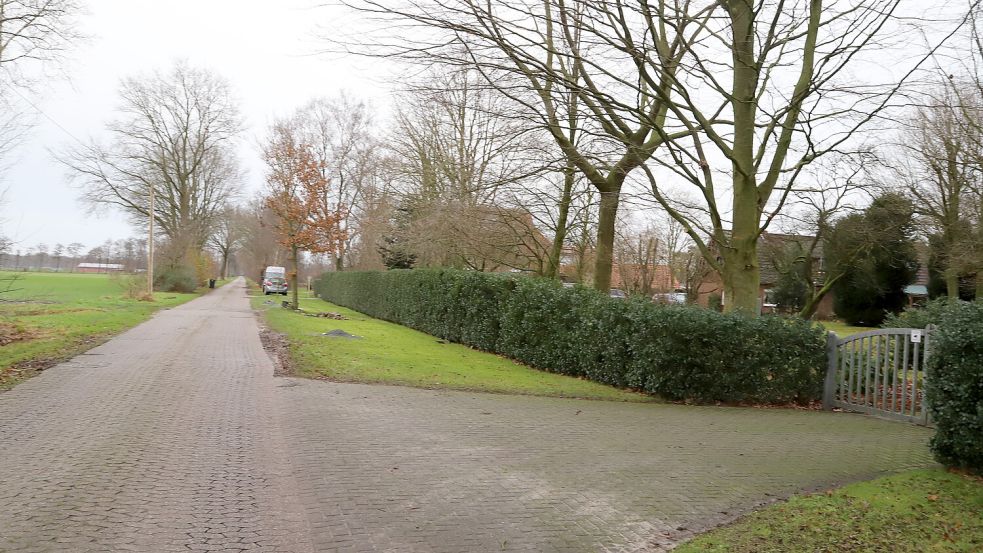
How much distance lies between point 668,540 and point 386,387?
7.11 metres

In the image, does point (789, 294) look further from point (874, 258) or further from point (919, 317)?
point (919, 317)

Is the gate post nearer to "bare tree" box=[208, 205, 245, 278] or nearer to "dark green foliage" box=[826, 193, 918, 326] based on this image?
"dark green foliage" box=[826, 193, 918, 326]

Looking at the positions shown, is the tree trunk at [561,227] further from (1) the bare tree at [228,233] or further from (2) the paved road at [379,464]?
(1) the bare tree at [228,233]

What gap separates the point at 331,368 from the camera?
12.3m

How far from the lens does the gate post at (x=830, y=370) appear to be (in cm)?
1099

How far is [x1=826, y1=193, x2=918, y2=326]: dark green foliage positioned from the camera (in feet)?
76.2

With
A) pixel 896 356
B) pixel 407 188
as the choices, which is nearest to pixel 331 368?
pixel 896 356

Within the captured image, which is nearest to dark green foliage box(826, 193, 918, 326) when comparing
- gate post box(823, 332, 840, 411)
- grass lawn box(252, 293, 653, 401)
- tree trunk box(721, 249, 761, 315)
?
tree trunk box(721, 249, 761, 315)

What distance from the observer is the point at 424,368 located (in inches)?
513

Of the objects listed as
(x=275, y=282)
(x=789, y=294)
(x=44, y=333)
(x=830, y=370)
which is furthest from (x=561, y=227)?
(x=275, y=282)

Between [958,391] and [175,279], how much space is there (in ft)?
157

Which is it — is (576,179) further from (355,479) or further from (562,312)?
(355,479)

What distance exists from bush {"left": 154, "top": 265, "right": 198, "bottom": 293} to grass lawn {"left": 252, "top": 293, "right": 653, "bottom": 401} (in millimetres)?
31399

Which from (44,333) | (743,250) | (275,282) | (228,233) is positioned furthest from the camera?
(228,233)
